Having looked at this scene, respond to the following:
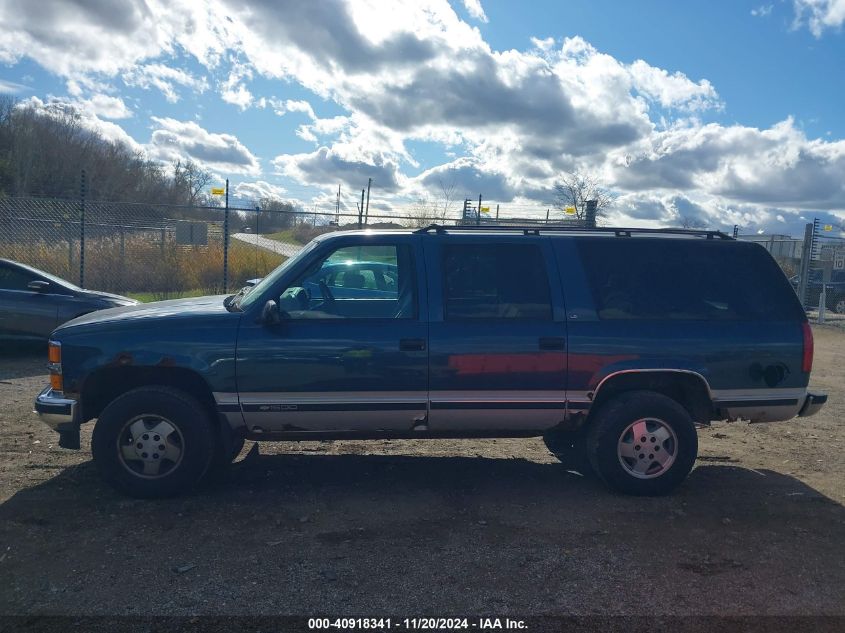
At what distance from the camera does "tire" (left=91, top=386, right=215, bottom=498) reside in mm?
4695

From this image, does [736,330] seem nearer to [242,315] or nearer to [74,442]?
[242,315]

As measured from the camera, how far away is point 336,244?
4969 mm

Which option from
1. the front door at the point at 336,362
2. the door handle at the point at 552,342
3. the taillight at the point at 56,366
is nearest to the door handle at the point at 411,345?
the front door at the point at 336,362

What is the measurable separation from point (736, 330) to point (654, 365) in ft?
2.16

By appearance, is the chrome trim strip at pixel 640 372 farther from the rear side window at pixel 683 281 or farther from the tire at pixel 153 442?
the tire at pixel 153 442

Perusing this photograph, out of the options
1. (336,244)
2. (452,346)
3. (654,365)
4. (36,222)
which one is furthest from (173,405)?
(36,222)

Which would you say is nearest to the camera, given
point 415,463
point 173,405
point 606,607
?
point 606,607

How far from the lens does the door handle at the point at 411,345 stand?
4746mm

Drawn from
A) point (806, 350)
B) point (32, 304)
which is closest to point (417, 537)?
point (806, 350)

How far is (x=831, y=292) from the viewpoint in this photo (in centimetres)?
2083

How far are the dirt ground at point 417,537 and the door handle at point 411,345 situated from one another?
107 cm

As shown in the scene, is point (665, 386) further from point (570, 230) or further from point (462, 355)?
point (462, 355)

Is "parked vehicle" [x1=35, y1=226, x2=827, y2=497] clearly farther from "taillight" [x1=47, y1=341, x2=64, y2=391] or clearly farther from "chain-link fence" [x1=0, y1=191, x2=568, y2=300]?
"chain-link fence" [x1=0, y1=191, x2=568, y2=300]

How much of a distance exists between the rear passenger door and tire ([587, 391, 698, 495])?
14.0 inches
